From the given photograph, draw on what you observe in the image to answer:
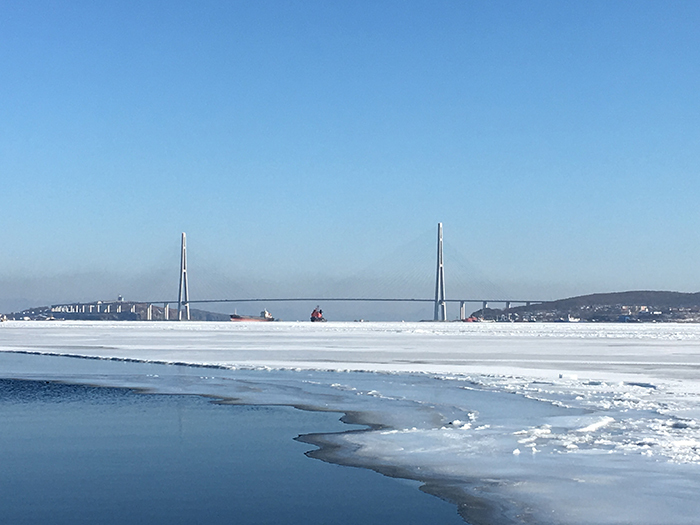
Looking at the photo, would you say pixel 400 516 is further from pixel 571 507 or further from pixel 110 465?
pixel 110 465

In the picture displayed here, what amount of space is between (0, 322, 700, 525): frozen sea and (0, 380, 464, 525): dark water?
1.33ft

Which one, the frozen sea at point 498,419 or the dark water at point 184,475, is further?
the frozen sea at point 498,419

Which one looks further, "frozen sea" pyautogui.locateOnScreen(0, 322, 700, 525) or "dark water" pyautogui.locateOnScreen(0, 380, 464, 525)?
"frozen sea" pyautogui.locateOnScreen(0, 322, 700, 525)

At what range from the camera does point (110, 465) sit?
6406 millimetres

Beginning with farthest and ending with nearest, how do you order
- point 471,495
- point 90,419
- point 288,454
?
point 90,419 < point 288,454 < point 471,495

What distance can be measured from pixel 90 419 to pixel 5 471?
2.72 meters

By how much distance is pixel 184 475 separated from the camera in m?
6.07

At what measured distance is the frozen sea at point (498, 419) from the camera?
5.38 metres

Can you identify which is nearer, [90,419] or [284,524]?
[284,524]

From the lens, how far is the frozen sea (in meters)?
5.38

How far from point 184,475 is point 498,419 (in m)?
4.03

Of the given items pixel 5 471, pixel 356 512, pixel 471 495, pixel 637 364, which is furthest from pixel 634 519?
pixel 637 364

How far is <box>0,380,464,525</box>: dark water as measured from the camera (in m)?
5.02

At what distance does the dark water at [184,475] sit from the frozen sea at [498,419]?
40cm
